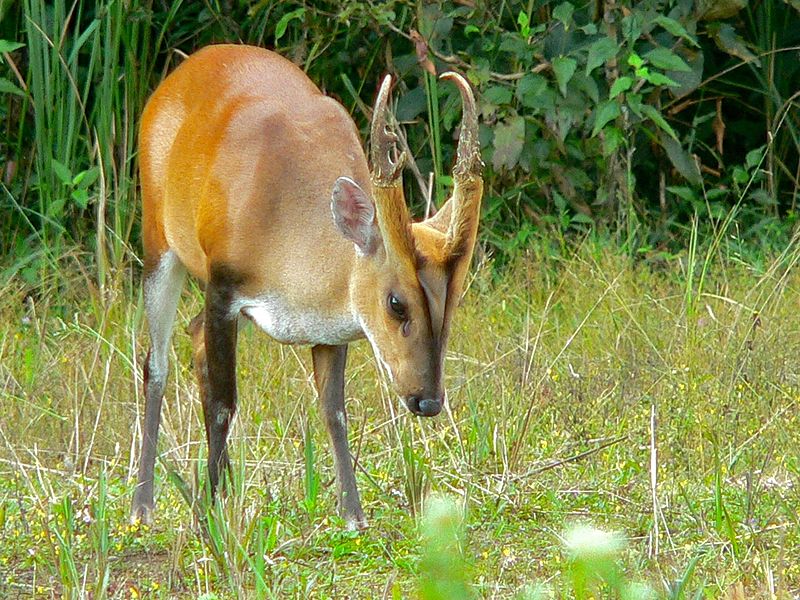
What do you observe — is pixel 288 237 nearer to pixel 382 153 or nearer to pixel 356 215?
pixel 356 215

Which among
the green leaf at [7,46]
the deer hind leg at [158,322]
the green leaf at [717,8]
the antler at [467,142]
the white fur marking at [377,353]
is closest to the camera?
the antler at [467,142]

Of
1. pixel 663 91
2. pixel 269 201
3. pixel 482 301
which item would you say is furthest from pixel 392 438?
pixel 663 91

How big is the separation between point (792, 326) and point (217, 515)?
3043 mm

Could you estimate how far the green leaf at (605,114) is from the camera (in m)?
6.79

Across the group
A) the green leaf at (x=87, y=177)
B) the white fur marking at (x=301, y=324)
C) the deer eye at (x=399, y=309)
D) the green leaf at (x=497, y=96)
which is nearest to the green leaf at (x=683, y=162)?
the green leaf at (x=497, y=96)

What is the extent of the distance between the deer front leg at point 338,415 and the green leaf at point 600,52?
2.50 meters

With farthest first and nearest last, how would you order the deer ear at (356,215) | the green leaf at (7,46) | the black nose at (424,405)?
1. the green leaf at (7,46)
2. the deer ear at (356,215)
3. the black nose at (424,405)

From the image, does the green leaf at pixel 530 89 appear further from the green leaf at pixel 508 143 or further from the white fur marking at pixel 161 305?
the white fur marking at pixel 161 305

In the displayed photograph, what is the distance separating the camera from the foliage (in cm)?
693

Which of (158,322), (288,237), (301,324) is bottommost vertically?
(158,322)

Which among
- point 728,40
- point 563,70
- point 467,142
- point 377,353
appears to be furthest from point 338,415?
point 728,40

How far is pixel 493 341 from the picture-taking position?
238 inches

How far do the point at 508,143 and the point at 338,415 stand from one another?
2.57m

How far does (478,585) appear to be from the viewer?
141 inches
